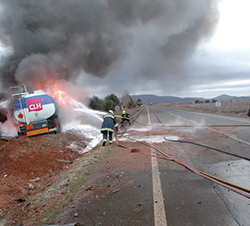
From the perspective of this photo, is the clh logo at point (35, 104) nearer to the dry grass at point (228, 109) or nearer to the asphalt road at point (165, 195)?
the asphalt road at point (165, 195)

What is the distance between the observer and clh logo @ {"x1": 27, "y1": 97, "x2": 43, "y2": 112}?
32.8 feet

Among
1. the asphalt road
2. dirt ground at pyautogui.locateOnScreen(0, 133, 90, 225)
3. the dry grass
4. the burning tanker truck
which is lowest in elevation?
the dry grass

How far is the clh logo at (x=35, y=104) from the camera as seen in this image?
10.0 m

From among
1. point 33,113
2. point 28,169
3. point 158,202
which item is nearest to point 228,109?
point 33,113

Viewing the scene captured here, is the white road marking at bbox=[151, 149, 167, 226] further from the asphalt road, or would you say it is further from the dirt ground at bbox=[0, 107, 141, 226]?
the dirt ground at bbox=[0, 107, 141, 226]

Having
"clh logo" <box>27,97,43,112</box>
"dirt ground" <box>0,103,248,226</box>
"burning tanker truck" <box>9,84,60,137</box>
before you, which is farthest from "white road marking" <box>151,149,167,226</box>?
"clh logo" <box>27,97,43,112</box>

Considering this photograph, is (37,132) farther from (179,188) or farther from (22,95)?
(179,188)

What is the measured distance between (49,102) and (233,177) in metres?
9.50

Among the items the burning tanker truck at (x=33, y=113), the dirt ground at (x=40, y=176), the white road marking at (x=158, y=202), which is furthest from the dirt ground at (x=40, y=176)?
the white road marking at (x=158, y=202)

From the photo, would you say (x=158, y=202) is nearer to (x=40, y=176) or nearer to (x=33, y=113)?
(x=40, y=176)

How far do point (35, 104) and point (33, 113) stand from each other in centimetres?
49

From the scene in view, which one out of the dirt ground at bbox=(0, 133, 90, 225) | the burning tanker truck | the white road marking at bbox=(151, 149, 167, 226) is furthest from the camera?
the burning tanker truck

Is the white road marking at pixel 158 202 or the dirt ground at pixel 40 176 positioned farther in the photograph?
the dirt ground at pixel 40 176

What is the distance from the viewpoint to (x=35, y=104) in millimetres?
10117
